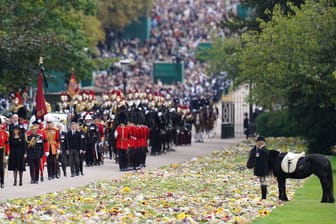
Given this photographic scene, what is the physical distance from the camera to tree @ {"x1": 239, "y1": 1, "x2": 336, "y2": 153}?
160 feet

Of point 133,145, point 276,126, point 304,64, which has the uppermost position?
point 304,64

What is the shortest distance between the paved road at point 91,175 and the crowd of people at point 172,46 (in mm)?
33783

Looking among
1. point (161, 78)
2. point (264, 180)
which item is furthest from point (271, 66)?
point (161, 78)

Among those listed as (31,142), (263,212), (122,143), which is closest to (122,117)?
(122,143)

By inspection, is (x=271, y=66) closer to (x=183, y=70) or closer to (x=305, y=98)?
(x=305, y=98)

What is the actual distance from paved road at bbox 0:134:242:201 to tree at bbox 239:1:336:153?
426cm

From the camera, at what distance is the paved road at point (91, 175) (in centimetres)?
3659

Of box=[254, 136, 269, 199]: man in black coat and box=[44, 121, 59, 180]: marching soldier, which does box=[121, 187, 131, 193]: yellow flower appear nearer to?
box=[254, 136, 269, 199]: man in black coat

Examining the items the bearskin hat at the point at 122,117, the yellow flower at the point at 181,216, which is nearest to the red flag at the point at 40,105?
the bearskin hat at the point at 122,117

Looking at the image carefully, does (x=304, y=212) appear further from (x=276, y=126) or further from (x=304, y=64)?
(x=276, y=126)

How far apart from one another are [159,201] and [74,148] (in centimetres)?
1038

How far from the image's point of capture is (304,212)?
3219 cm

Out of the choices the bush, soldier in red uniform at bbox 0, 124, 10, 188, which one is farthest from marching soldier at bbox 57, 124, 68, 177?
the bush

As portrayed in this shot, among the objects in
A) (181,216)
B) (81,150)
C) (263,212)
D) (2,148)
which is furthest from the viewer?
(81,150)
